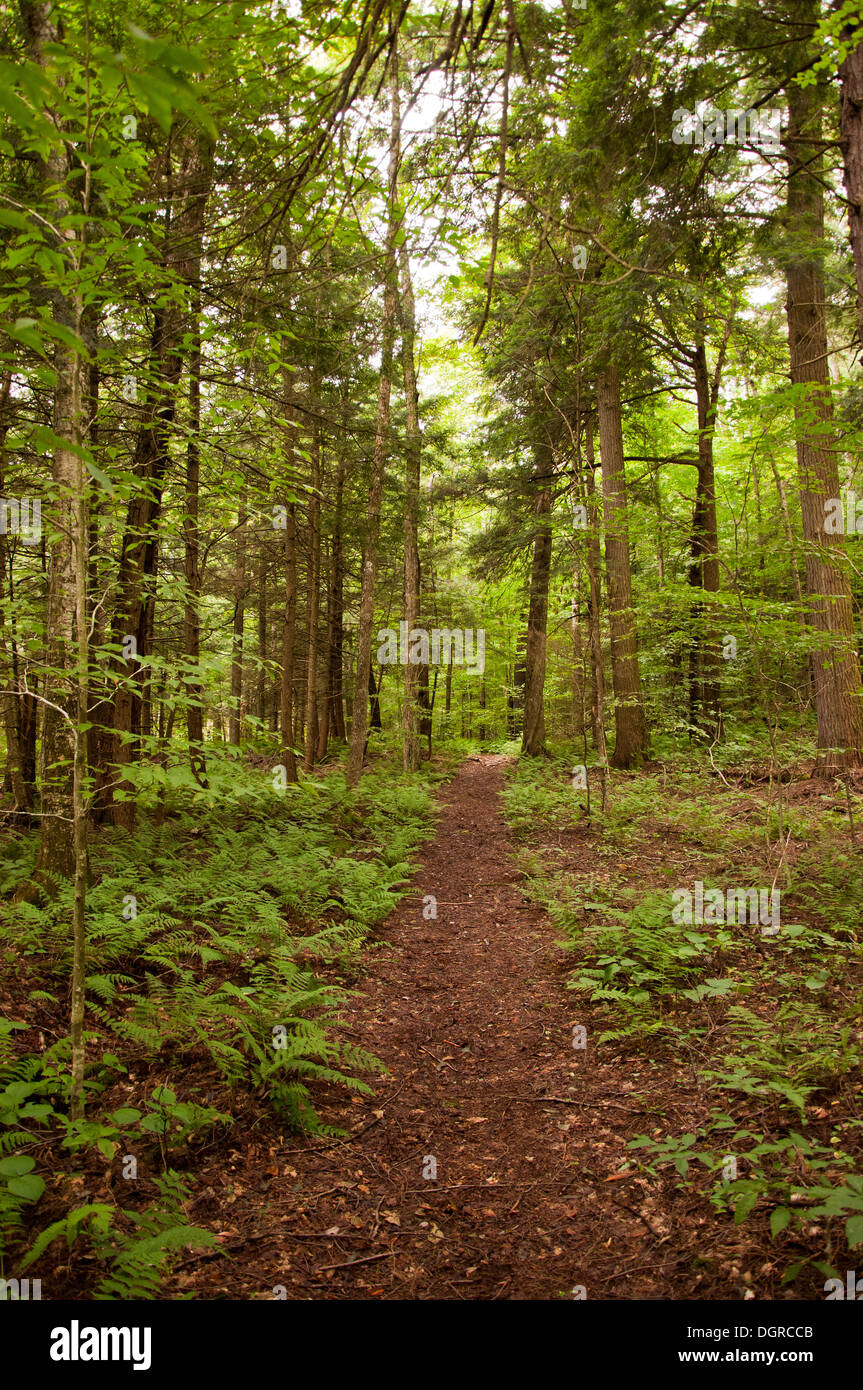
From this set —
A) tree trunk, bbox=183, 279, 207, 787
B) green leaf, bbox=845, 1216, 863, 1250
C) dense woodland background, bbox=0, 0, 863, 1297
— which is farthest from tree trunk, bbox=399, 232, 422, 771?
green leaf, bbox=845, 1216, 863, 1250

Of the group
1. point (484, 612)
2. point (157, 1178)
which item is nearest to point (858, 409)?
point (157, 1178)

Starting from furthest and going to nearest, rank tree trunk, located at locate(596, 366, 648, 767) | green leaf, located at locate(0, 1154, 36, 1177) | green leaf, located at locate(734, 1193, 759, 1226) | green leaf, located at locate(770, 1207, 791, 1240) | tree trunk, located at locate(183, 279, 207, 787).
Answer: tree trunk, located at locate(596, 366, 648, 767) → tree trunk, located at locate(183, 279, 207, 787) → green leaf, located at locate(0, 1154, 36, 1177) → green leaf, located at locate(734, 1193, 759, 1226) → green leaf, located at locate(770, 1207, 791, 1240)

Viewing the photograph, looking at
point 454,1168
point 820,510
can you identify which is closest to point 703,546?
point 820,510

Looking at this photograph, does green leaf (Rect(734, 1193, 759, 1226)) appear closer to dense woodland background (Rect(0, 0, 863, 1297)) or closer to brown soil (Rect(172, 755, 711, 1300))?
dense woodland background (Rect(0, 0, 863, 1297))

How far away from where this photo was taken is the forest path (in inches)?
103

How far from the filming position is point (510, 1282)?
2559 mm

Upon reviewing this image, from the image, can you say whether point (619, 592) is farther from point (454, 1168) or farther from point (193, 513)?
point (454, 1168)

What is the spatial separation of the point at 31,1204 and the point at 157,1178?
49cm

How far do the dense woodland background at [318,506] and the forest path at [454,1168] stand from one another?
11.9 inches

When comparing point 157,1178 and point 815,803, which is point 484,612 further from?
Answer: point 157,1178

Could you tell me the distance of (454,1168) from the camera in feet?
10.8

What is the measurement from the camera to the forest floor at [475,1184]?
2535 millimetres

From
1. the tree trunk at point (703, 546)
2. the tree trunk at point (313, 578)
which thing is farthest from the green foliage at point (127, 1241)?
the tree trunk at point (703, 546)

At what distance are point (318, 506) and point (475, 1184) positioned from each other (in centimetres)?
1257
